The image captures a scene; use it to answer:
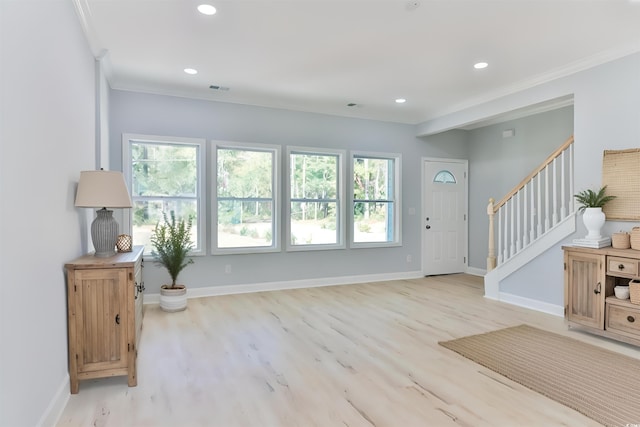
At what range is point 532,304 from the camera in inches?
178

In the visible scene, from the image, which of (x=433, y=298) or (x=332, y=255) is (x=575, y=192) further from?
(x=332, y=255)

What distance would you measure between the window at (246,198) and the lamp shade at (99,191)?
2.35 m

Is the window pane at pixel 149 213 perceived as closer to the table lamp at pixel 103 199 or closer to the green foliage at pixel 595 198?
the table lamp at pixel 103 199

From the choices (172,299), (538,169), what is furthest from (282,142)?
(538,169)

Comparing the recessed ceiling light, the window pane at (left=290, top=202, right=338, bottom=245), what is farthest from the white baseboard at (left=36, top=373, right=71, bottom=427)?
the window pane at (left=290, top=202, right=338, bottom=245)

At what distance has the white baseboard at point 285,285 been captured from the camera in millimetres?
4997

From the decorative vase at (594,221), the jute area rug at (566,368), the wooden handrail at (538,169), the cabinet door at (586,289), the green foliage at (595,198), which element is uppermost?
the wooden handrail at (538,169)

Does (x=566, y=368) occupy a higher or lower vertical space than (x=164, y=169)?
lower

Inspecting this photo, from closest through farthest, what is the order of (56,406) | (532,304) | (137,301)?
(56,406) → (137,301) → (532,304)

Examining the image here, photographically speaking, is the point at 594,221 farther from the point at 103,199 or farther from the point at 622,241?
the point at 103,199

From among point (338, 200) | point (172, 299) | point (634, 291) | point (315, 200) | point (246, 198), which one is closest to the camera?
point (634, 291)

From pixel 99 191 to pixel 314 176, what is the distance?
351cm

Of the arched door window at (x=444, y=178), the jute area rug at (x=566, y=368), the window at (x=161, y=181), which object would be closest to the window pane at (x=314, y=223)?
the window at (x=161, y=181)

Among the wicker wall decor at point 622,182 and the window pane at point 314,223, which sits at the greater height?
the wicker wall decor at point 622,182
